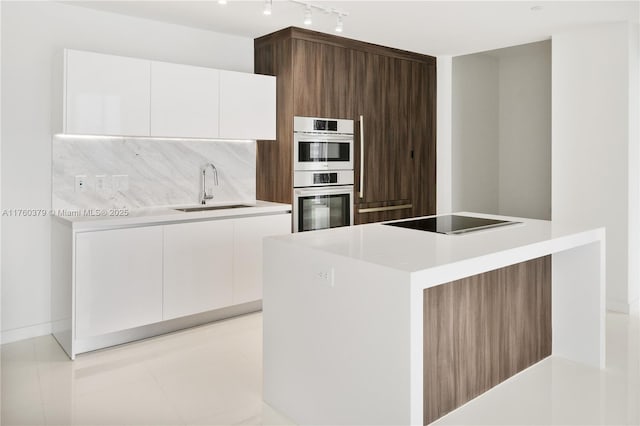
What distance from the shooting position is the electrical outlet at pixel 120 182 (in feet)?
12.6

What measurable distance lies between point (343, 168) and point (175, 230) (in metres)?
1.76

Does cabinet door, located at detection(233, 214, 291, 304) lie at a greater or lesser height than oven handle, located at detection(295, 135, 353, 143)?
lesser

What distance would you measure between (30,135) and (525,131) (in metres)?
5.36

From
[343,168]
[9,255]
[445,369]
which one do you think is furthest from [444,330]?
[9,255]

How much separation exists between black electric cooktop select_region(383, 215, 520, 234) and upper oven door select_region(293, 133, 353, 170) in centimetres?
149

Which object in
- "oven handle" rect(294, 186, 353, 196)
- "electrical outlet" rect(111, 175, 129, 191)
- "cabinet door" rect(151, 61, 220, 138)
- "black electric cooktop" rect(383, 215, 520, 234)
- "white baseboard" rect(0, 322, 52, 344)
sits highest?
"cabinet door" rect(151, 61, 220, 138)

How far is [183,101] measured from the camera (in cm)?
375

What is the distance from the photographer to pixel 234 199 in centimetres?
448

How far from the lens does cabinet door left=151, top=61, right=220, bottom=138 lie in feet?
11.9

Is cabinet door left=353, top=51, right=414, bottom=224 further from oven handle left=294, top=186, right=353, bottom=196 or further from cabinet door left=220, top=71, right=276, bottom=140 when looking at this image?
cabinet door left=220, top=71, right=276, bottom=140

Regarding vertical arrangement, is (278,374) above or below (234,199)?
below

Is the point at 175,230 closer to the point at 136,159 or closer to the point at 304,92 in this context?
the point at 136,159

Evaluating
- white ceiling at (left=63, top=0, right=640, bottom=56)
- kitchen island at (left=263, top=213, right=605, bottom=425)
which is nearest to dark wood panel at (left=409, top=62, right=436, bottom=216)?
white ceiling at (left=63, top=0, right=640, bottom=56)

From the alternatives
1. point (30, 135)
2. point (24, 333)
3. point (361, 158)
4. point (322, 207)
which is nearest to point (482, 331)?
point (322, 207)
